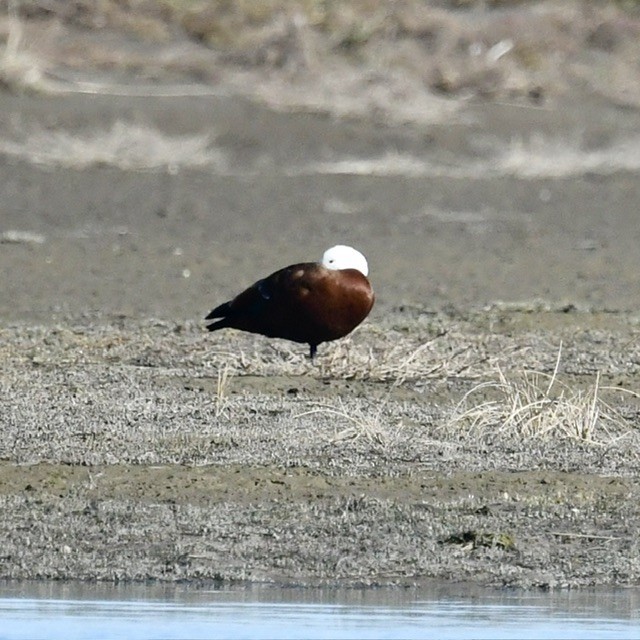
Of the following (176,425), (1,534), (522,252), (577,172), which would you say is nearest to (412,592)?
(1,534)

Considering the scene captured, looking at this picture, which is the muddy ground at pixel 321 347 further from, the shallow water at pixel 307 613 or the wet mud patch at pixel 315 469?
the shallow water at pixel 307 613

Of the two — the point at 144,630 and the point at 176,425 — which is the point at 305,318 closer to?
the point at 176,425

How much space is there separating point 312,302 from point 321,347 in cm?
72

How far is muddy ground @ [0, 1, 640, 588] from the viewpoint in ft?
Answer: 21.1

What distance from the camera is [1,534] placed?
6.34 meters

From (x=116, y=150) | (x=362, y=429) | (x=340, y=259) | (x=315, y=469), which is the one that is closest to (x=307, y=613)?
(x=315, y=469)

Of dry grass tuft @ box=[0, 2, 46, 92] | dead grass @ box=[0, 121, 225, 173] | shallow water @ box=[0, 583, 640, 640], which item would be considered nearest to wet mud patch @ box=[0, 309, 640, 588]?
shallow water @ box=[0, 583, 640, 640]

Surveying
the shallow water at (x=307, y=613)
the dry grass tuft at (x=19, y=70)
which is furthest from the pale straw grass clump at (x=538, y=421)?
the dry grass tuft at (x=19, y=70)

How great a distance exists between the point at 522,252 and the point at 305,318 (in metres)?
6.09

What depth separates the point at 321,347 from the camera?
10750mm

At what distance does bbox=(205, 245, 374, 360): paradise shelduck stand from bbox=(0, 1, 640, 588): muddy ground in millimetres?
152

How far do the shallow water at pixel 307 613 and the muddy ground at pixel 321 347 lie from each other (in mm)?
159

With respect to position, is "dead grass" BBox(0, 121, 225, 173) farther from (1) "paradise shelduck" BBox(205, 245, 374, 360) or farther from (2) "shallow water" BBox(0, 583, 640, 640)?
(2) "shallow water" BBox(0, 583, 640, 640)

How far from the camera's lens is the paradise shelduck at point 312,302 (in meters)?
10.1
